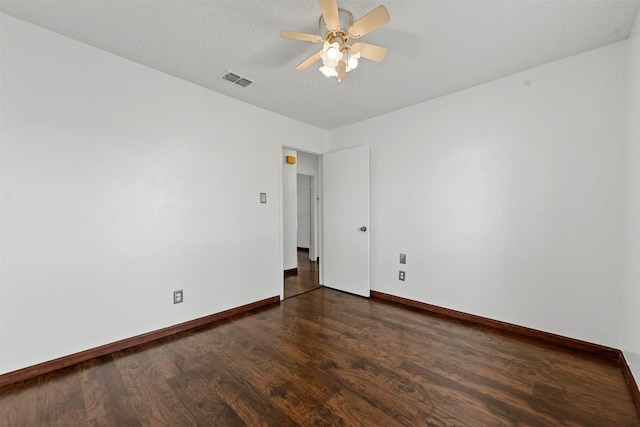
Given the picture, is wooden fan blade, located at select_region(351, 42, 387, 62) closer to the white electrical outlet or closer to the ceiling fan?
the ceiling fan

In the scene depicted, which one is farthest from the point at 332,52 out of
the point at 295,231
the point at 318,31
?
the point at 295,231

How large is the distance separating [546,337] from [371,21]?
291 centimetres

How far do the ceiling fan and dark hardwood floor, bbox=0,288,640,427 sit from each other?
2.06 m

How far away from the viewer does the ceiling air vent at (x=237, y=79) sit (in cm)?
251

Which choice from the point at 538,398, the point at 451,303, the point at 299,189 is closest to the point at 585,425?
the point at 538,398

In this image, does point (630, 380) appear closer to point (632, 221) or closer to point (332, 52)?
point (632, 221)

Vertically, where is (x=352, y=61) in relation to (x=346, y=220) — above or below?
above

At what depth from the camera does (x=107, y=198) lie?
7.08 ft

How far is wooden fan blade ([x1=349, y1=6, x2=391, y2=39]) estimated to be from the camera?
4.60 ft

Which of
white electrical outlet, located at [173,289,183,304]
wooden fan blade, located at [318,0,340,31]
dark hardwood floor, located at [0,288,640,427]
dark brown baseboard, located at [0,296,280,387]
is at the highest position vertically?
wooden fan blade, located at [318,0,340,31]

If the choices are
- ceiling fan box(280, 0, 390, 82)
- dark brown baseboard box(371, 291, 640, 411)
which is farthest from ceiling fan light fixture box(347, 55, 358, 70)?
dark brown baseboard box(371, 291, 640, 411)

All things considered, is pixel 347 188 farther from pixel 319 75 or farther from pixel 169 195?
pixel 169 195

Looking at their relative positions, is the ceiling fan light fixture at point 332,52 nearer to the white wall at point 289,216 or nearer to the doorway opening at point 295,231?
the doorway opening at point 295,231

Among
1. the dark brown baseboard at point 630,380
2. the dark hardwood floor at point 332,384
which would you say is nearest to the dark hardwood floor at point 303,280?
the dark hardwood floor at point 332,384
